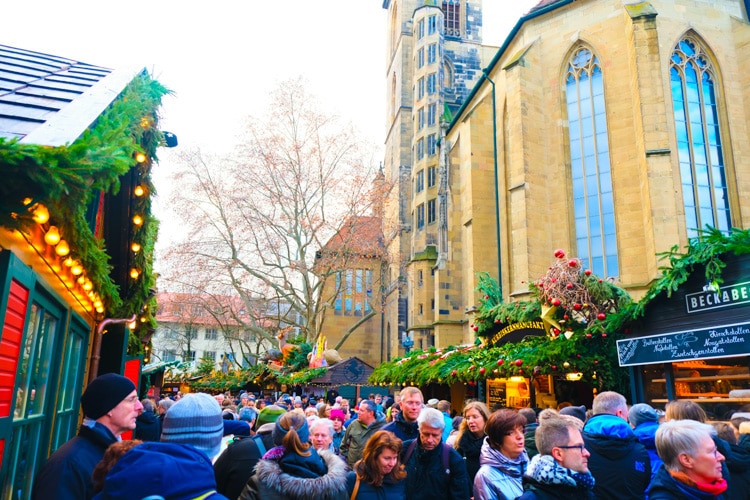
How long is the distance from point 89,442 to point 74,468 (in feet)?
0.55

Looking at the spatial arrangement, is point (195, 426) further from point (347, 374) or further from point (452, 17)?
point (452, 17)

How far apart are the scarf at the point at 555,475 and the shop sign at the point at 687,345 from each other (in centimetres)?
726

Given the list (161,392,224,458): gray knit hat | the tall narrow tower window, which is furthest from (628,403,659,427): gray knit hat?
the tall narrow tower window

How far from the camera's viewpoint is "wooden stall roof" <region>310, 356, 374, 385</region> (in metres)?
19.6

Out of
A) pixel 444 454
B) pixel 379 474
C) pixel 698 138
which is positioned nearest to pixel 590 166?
pixel 698 138

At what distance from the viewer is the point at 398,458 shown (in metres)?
3.87

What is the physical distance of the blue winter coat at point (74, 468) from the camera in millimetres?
2770

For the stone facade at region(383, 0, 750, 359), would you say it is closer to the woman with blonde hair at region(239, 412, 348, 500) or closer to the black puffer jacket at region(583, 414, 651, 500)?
the black puffer jacket at region(583, 414, 651, 500)

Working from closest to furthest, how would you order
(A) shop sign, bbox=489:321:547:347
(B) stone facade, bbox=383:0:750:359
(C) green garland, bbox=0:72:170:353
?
(C) green garland, bbox=0:72:170:353
(A) shop sign, bbox=489:321:547:347
(B) stone facade, bbox=383:0:750:359

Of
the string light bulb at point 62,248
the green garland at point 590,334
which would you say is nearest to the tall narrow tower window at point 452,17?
the green garland at point 590,334

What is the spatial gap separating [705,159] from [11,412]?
20.2 m

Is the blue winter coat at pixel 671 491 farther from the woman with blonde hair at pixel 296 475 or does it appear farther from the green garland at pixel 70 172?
the green garland at pixel 70 172

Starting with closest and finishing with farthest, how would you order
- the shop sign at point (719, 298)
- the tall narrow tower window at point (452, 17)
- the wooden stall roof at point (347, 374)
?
the shop sign at point (719, 298), the wooden stall roof at point (347, 374), the tall narrow tower window at point (452, 17)

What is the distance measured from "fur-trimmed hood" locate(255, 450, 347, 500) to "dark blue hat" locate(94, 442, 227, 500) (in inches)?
48.5
